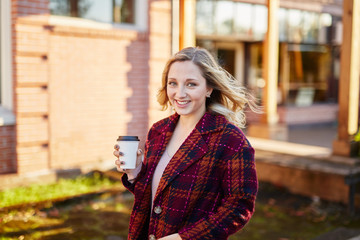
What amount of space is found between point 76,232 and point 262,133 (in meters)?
5.85

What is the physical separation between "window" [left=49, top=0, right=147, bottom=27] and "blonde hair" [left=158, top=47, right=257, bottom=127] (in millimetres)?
5509

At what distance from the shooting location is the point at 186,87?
2242mm

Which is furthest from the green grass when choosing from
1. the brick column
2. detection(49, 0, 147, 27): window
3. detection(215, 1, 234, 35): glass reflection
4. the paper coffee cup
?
detection(215, 1, 234, 35): glass reflection

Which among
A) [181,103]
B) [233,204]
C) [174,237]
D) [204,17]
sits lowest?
[174,237]

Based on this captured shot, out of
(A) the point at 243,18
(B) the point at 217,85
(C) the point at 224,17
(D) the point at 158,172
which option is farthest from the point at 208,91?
(A) the point at 243,18

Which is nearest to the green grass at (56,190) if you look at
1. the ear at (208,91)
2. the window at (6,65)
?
the window at (6,65)

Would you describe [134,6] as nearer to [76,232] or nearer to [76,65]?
[76,65]

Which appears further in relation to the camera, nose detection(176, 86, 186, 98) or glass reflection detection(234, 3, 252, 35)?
glass reflection detection(234, 3, 252, 35)

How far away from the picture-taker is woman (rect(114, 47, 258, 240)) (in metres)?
2.08

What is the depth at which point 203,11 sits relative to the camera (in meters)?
12.4

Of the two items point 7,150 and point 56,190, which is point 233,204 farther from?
point 7,150

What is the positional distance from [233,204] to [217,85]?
2.10ft

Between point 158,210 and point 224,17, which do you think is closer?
point 158,210

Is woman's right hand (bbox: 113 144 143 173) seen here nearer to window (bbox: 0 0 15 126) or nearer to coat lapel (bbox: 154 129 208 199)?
coat lapel (bbox: 154 129 208 199)
